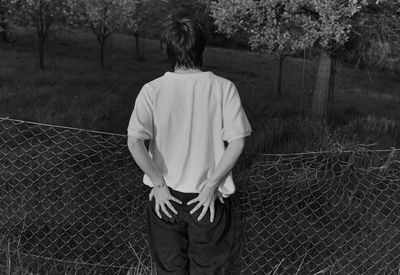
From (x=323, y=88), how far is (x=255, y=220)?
4.31 metres

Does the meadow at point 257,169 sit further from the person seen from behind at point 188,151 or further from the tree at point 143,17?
the tree at point 143,17

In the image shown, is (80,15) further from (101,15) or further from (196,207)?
(196,207)

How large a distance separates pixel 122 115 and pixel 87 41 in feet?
48.6

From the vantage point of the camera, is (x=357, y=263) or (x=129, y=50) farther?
(x=129, y=50)

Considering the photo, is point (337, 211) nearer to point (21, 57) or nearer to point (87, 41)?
point (21, 57)

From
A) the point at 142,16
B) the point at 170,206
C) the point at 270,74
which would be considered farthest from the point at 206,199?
the point at 142,16

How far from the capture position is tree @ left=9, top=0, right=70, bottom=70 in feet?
40.4

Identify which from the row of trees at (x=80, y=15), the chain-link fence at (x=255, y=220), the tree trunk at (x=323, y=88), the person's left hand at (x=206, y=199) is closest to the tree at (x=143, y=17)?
the row of trees at (x=80, y=15)

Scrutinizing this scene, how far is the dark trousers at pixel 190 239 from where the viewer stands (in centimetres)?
210

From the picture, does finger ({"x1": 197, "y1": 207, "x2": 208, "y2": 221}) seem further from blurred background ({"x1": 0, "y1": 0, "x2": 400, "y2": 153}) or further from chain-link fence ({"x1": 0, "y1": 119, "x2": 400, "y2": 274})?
blurred background ({"x1": 0, "y1": 0, "x2": 400, "y2": 153})

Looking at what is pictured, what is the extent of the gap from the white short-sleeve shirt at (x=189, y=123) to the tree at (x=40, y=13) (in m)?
10.4

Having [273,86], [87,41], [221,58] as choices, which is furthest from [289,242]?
[87,41]

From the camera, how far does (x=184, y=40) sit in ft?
6.22

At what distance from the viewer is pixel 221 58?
19641mm
